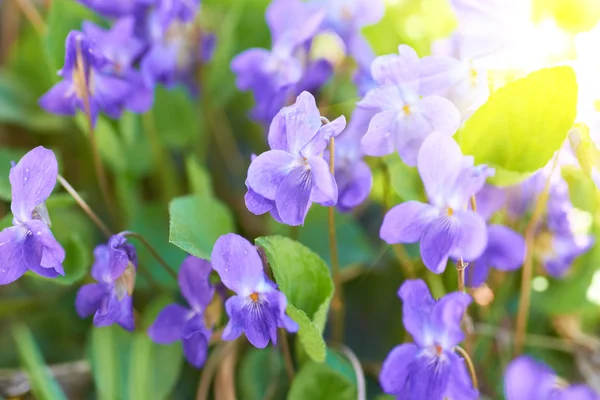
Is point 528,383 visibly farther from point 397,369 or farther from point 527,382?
point 397,369

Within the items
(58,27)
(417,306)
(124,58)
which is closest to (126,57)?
(124,58)

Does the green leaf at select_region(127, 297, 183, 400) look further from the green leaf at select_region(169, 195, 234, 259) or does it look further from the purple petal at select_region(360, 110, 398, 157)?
the purple petal at select_region(360, 110, 398, 157)

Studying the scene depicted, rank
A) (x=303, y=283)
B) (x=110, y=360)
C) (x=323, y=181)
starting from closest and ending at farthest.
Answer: (x=323, y=181), (x=303, y=283), (x=110, y=360)

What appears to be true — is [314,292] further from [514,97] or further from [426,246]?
[514,97]

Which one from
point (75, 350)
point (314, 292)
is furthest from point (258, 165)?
point (75, 350)

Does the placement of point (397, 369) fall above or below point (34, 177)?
below

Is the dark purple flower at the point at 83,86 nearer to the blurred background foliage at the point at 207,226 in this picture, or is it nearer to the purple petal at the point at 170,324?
the blurred background foliage at the point at 207,226
